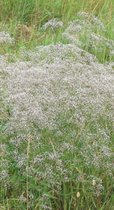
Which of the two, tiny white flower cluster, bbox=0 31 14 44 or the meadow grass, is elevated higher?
tiny white flower cluster, bbox=0 31 14 44

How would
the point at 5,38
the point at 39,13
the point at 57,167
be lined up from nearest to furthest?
the point at 57,167 < the point at 5,38 < the point at 39,13

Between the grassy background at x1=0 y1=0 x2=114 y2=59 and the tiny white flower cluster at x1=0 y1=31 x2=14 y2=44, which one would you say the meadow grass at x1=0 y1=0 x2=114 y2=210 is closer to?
the tiny white flower cluster at x1=0 y1=31 x2=14 y2=44

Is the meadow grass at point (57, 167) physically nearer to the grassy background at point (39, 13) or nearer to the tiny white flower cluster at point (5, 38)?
the tiny white flower cluster at point (5, 38)

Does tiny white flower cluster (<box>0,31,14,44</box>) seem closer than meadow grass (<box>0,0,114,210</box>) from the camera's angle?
No

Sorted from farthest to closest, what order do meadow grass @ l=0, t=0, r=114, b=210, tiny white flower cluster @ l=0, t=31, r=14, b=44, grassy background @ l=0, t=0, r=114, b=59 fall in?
grassy background @ l=0, t=0, r=114, b=59
tiny white flower cluster @ l=0, t=31, r=14, b=44
meadow grass @ l=0, t=0, r=114, b=210

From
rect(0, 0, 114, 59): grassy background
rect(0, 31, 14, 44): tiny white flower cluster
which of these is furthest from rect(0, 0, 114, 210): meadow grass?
rect(0, 0, 114, 59): grassy background

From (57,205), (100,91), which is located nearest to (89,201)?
Answer: (57,205)

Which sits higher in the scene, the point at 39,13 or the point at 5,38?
the point at 39,13

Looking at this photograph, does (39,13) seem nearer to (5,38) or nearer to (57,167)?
(5,38)

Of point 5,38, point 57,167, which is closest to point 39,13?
point 5,38

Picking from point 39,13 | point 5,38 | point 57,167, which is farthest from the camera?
point 39,13

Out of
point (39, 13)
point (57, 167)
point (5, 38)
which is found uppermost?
point (39, 13)
